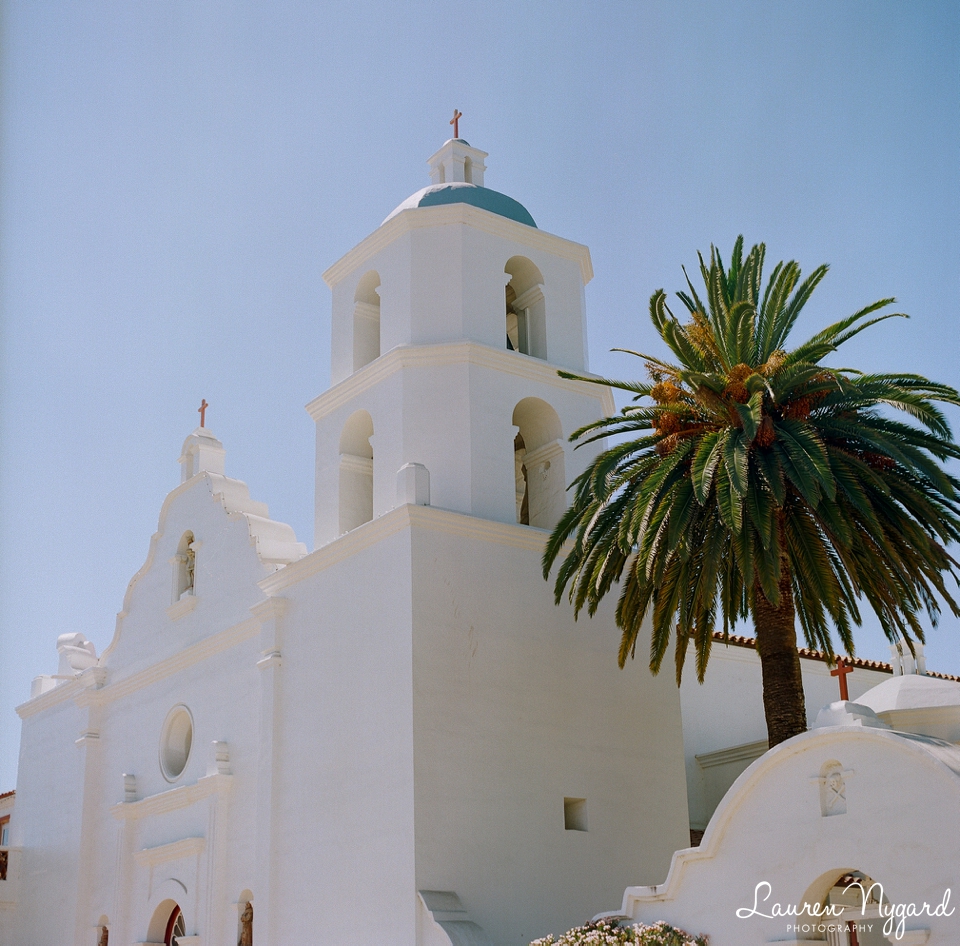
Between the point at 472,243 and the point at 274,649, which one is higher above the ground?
the point at 472,243

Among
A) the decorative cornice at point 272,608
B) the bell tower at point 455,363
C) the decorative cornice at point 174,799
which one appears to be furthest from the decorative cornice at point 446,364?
the decorative cornice at point 174,799

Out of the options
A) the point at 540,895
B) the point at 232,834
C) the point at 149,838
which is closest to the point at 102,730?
the point at 149,838

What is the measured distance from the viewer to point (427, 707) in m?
16.5

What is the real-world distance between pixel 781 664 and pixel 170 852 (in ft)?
35.2

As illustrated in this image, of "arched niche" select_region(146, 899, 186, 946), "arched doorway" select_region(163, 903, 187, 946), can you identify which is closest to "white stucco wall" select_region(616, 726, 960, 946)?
"arched doorway" select_region(163, 903, 187, 946)

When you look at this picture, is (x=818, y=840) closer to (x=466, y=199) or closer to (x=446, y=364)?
(x=446, y=364)

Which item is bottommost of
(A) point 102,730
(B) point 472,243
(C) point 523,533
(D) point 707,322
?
(A) point 102,730

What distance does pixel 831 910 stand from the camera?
472 inches

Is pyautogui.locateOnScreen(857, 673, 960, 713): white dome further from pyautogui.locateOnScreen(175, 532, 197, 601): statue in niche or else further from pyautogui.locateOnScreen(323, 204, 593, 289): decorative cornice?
pyautogui.locateOnScreen(175, 532, 197, 601): statue in niche

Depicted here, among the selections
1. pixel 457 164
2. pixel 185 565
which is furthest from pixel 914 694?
pixel 185 565

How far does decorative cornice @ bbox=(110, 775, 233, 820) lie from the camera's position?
19641 millimetres

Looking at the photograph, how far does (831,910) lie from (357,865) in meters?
6.72

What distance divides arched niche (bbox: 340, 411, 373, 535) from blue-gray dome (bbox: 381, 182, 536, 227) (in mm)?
3340

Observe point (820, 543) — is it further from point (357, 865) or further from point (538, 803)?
point (357, 865)
